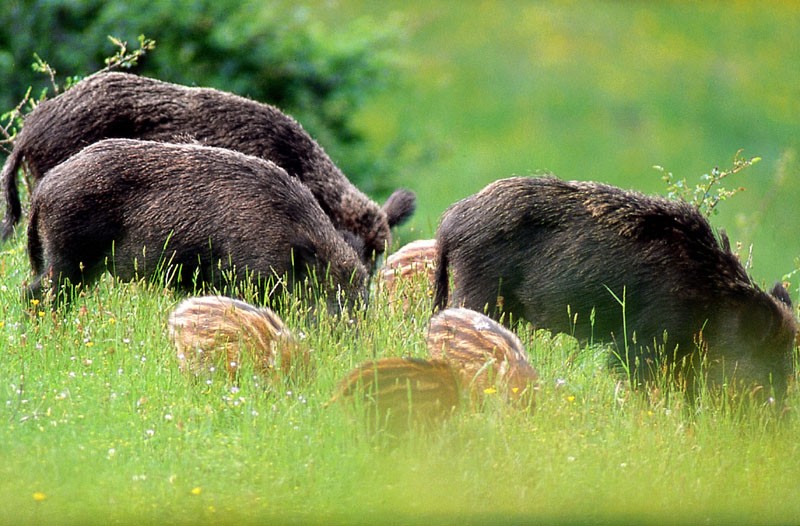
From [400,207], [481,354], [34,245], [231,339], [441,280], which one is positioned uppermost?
[400,207]

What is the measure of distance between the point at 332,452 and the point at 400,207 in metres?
4.27

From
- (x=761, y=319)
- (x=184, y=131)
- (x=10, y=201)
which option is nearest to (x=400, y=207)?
(x=184, y=131)

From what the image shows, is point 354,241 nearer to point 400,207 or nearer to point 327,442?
point 400,207

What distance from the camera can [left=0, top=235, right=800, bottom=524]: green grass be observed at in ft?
14.0

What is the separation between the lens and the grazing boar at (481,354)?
5.41m

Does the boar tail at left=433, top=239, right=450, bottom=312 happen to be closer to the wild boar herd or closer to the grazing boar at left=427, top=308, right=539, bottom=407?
the wild boar herd

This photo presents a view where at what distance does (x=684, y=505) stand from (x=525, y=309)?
7.20 feet

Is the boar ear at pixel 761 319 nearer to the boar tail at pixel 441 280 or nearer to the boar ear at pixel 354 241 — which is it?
the boar tail at pixel 441 280

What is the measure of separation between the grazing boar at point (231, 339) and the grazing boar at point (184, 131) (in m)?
2.19

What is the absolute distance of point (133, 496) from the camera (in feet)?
14.0

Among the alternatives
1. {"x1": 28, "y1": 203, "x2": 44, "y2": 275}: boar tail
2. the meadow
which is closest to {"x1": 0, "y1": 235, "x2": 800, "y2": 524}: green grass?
the meadow

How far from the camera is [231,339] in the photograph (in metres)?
5.86

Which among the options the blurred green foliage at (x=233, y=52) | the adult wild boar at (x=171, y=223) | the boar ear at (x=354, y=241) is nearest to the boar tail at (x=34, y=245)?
the adult wild boar at (x=171, y=223)

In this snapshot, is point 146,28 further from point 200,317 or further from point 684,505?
point 684,505
